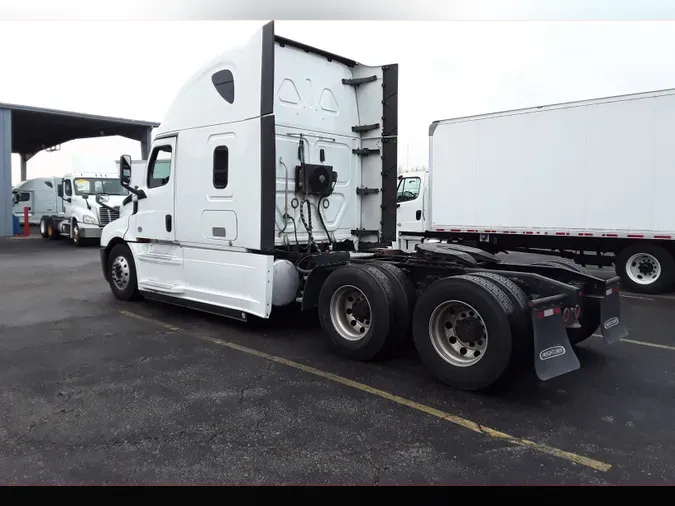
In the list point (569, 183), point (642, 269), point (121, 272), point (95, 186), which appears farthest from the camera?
point (95, 186)

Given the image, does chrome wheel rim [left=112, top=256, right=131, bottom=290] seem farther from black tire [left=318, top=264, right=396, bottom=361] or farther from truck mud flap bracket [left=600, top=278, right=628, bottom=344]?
truck mud flap bracket [left=600, top=278, right=628, bottom=344]

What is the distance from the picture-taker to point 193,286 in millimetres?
7203

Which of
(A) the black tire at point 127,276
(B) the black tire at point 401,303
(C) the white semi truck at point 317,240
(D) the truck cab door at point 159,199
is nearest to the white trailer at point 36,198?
(A) the black tire at point 127,276

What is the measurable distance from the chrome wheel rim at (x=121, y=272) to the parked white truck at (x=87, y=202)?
11413 millimetres

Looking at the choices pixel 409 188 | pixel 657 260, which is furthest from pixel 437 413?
pixel 409 188

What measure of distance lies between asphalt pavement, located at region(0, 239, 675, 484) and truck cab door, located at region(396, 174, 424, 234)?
7.30 meters

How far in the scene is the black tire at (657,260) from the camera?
978 cm

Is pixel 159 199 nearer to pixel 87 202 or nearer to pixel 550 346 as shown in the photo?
pixel 550 346

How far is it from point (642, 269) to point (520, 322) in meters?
7.22

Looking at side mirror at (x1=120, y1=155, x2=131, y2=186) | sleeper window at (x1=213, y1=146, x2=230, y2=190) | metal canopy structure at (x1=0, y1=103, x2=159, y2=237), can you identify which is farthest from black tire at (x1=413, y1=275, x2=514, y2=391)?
metal canopy structure at (x1=0, y1=103, x2=159, y2=237)

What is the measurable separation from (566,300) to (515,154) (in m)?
7.23

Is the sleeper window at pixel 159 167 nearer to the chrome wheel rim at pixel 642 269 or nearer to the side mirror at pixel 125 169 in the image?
the side mirror at pixel 125 169

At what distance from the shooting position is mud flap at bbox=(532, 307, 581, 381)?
4.28 metres

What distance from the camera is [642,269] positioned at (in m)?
10.2
